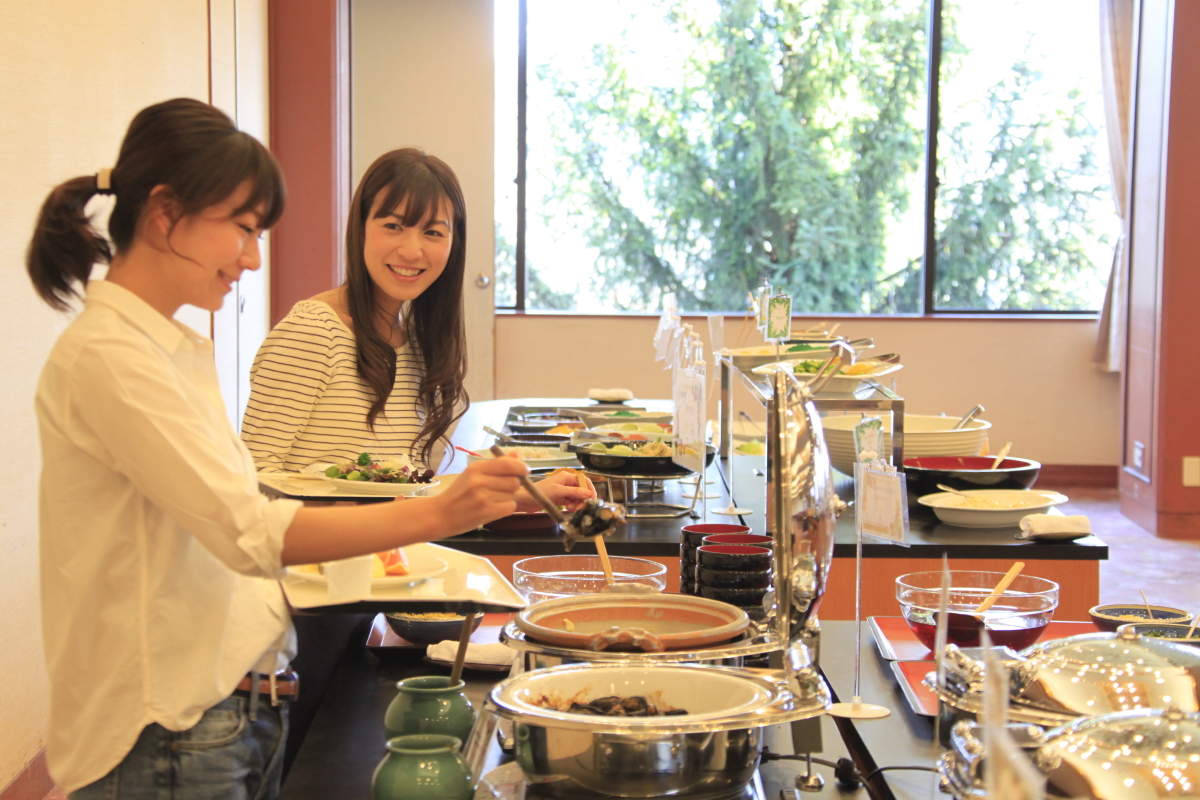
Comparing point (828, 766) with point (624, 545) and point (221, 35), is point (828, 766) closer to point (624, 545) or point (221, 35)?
point (624, 545)

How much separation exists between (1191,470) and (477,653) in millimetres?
5045

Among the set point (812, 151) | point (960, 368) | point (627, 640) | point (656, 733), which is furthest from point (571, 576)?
point (812, 151)

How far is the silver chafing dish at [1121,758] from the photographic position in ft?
2.48

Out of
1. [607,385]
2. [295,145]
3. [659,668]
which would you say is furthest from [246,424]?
[607,385]

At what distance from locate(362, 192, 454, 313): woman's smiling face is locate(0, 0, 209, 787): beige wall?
88 cm

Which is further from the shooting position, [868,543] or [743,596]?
[868,543]

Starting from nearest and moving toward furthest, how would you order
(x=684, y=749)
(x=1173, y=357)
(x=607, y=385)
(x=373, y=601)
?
(x=684, y=749) → (x=373, y=601) → (x=1173, y=357) → (x=607, y=385)

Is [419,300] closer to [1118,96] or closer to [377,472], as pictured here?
[377,472]

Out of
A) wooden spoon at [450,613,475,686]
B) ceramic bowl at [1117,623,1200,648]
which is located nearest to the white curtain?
ceramic bowl at [1117,623,1200,648]

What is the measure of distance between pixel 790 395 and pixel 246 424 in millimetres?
1374

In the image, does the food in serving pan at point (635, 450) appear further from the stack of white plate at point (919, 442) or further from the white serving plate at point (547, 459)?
the stack of white plate at point (919, 442)

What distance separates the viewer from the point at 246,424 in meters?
2.11

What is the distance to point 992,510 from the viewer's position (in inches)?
81.7

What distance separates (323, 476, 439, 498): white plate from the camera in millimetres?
1749
